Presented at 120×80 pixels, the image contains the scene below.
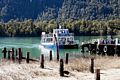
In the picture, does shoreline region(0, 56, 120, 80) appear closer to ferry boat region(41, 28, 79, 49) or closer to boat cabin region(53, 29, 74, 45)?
ferry boat region(41, 28, 79, 49)

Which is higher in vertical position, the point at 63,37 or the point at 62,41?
the point at 63,37

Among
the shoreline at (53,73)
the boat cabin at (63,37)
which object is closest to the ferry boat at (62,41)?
the boat cabin at (63,37)

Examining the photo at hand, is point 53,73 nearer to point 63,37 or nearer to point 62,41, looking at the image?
point 63,37

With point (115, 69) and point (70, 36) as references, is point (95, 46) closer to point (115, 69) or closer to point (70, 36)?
point (70, 36)

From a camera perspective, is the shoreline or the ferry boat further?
the ferry boat

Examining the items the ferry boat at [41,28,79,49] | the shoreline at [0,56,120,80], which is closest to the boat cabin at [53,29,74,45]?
the ferry boat at [41,28,79,49]

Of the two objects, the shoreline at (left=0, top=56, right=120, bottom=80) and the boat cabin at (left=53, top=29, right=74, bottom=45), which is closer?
the shoreline at (left=0, top=56, right=120, bottom=80)

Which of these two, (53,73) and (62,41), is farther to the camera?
(62,41)

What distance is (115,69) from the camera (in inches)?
Answer: 1304

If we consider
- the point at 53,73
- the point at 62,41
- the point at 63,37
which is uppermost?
the point at 63,37

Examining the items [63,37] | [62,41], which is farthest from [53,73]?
[62,41]

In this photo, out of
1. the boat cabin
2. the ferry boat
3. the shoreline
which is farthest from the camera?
the boat cabin

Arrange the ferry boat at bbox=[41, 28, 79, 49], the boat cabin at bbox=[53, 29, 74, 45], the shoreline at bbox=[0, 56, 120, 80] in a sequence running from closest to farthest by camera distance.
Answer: the shoreline at bbox=[0, 56, 120, 80] < the ferry boat at bbox=[41, 28, 79, 49] < the boat cabin at bbox=[53, 29, 74, 45]

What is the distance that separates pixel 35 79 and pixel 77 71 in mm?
5626
